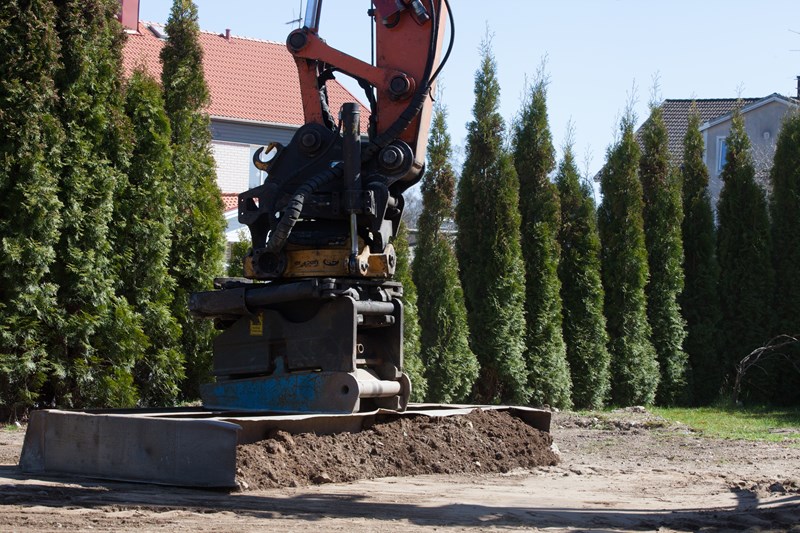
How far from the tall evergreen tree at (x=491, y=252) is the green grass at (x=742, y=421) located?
7.93ft

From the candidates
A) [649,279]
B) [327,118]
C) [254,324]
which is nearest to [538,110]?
[649,279]

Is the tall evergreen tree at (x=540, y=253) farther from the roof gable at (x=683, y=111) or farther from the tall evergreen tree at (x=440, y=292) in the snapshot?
the roof gable at (x=683, y=111)

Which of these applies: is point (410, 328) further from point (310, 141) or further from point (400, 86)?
point (400, 86)

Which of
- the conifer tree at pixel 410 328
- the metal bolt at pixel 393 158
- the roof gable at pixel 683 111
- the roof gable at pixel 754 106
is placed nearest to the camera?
the metal bolt at pixel 393 158

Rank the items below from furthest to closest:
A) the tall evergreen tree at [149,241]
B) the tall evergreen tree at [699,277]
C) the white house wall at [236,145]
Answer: the white house wall at [236,145] → the tall evergreen tree at [699,277] → the tall evergreen tree at [149,241]

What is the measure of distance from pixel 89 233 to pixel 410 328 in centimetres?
506

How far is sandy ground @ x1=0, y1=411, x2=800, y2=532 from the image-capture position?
5484 mm

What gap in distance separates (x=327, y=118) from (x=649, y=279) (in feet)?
36.2

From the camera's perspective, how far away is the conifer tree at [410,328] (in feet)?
45.5

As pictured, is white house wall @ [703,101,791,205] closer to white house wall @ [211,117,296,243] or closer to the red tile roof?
the red tile roof

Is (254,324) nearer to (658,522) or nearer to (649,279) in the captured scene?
(658,522)

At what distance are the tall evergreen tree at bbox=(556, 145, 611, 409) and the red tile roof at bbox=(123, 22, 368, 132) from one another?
9.16m

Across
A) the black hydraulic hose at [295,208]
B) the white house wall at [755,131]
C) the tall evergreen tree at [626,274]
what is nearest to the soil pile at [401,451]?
the black hydraulic hose at [295,208]

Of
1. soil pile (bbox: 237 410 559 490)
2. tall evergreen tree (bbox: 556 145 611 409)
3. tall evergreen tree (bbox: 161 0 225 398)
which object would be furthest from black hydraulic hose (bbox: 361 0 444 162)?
tall evergreen tree (bbox: 556 145 611 409)
